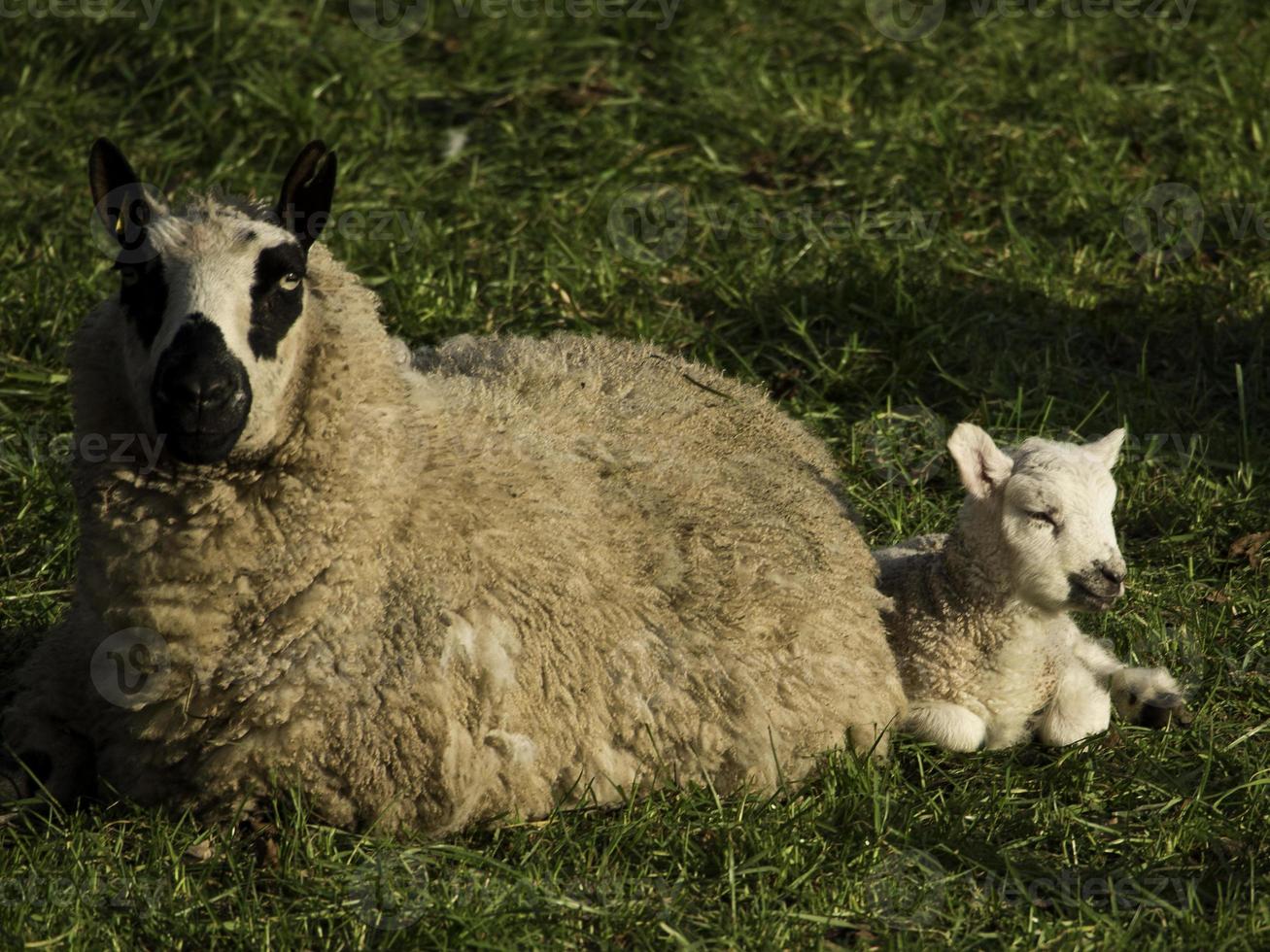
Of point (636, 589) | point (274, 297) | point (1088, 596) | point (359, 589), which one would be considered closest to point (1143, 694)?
point (1088, 596)

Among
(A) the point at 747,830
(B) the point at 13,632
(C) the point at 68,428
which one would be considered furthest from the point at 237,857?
(C) the point at 68,428

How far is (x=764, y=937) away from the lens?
3691 millimetres

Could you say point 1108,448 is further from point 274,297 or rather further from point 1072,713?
point 274,297

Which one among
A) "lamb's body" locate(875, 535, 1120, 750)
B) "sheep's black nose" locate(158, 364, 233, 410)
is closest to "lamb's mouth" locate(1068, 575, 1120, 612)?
"lamb's body" locate(875, 535, 1120, 750)

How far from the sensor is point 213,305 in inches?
148

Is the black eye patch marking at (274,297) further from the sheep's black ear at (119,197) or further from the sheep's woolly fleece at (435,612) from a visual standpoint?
the sheep's black ear at (119,197)

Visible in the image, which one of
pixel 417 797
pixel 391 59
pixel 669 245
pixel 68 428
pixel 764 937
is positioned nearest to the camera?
pixel 764 937

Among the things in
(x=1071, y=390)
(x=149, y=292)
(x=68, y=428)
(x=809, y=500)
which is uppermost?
(x=149, y=292)

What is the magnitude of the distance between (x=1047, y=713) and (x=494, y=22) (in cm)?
529

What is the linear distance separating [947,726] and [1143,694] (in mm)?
636

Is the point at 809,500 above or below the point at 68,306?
above

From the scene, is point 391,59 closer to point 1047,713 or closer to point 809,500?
point 809,500

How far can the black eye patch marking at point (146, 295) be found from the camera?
3.83 meters

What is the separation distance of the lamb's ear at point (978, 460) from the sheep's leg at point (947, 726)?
63cm
